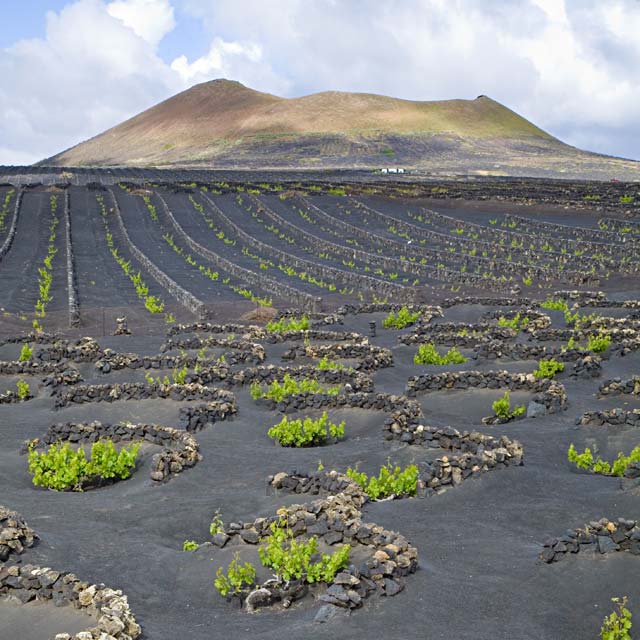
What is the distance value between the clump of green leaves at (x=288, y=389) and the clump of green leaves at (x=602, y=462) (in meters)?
6.45

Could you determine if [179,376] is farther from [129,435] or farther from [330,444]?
[330,444]

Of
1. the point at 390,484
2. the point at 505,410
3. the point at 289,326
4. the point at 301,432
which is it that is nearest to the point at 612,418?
the point at 505,410

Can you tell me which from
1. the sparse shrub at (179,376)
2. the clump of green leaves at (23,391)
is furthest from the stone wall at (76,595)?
the clump of green leaves at (23,391)

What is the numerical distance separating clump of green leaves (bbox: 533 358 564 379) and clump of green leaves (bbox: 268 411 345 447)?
666 centimetres

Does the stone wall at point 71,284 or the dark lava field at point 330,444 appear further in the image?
the stone wall at point 71,284

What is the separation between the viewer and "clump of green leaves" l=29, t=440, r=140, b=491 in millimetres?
15219

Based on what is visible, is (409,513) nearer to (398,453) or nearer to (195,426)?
(398,453)

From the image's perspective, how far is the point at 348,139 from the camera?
152375 mm

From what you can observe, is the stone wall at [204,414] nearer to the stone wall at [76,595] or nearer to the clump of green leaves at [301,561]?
the clump of green leaves at [301,561]

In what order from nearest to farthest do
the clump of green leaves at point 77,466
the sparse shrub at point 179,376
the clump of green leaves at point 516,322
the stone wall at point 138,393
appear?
the clump of green leaves at point 77,466 < the stone wall at point 138,393 < the sparse shrub at point 179,376 < the clump of green leaves at point 516,322

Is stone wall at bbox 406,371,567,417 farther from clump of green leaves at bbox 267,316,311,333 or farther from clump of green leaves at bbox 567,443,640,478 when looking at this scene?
clump of green leaves at bbox 267,316,311,333

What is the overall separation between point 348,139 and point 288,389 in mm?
136626

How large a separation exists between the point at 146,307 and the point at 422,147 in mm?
115826

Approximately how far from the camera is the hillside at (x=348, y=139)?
133 meters
